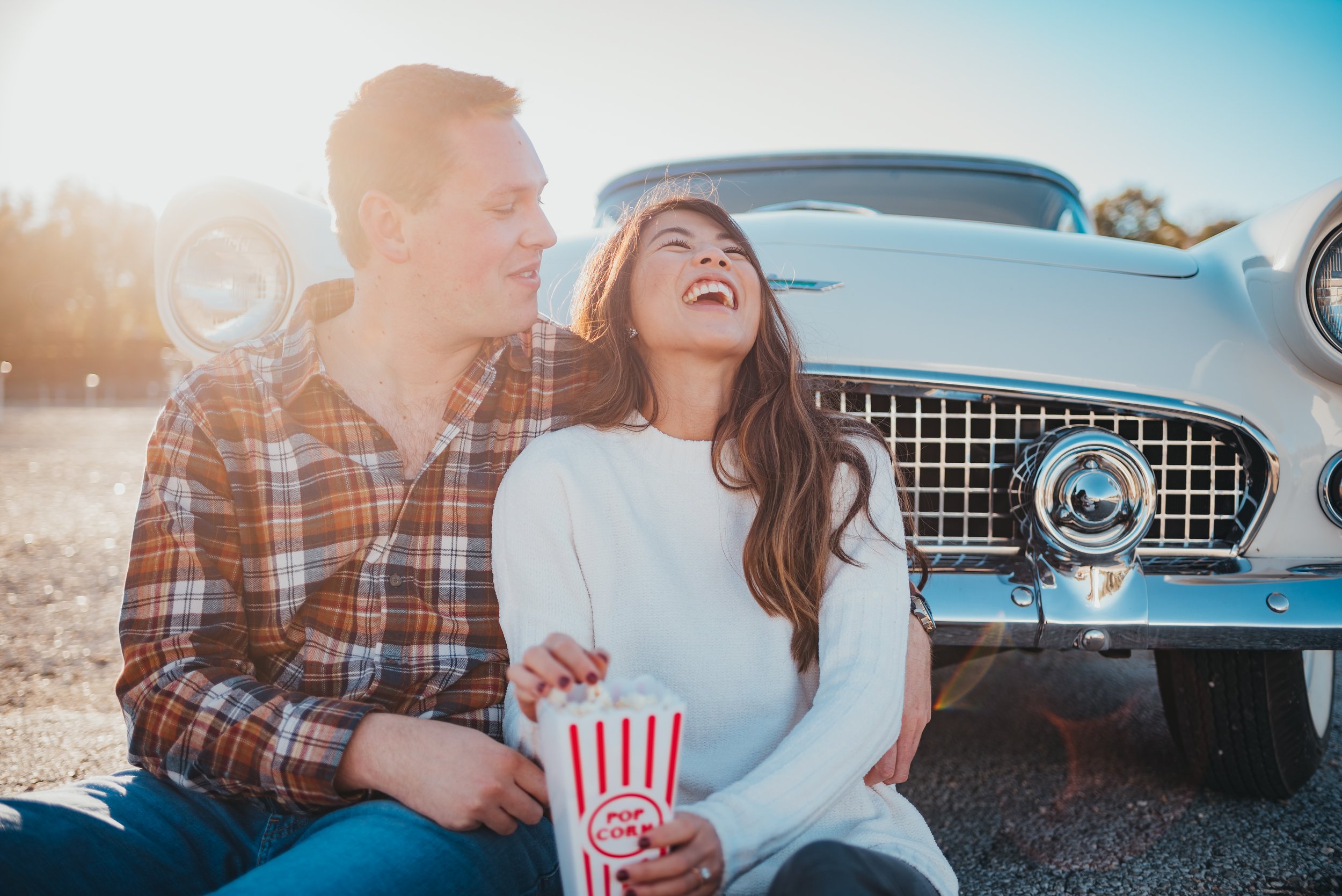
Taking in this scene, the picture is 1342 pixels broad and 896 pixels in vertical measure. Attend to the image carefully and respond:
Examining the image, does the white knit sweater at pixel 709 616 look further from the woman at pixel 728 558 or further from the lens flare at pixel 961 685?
the lens flare at pixel 961 685

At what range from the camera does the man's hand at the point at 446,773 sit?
1166mm

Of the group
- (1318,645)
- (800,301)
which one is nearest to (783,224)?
(800,301)

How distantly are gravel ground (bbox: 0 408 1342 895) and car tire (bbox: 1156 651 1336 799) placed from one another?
7 centimetres

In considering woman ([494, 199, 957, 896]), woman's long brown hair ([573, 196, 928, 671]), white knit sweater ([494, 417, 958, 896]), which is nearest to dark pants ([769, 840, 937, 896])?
woman ([494, 199, 957, 896])

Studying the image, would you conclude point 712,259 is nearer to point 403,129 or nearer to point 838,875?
point 403,129

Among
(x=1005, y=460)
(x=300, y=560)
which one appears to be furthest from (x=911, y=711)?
(x=300, y=560)

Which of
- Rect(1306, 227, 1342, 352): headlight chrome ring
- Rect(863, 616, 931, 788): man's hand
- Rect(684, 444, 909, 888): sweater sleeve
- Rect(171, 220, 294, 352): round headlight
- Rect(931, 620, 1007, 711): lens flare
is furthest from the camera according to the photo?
Rect(931, 620, 1007, 711): lens flare

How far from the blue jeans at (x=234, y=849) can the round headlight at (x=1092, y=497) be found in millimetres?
1079

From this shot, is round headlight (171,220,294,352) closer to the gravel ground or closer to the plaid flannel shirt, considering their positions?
the plaid flannel shirt

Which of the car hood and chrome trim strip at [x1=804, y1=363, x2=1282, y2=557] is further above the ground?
the car hood

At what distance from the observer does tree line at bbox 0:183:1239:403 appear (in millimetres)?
25547

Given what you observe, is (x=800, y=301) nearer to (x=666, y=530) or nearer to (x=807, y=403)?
(x=807, y=403)

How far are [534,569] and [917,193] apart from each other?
6.59 ft

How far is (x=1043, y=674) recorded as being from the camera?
3.05 meters
